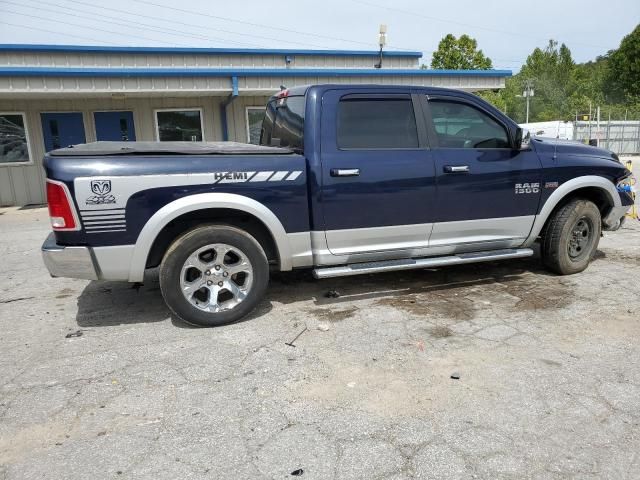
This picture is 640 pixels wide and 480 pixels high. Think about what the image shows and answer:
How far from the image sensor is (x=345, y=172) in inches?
172

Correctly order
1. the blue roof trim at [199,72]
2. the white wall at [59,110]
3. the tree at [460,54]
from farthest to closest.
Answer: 1. the tree at [460,54]
2. the white wall at [59,110]
3. the blue roof trim at [199,72]

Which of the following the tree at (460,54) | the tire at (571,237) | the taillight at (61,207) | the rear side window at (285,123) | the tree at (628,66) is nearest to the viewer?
the taillight at (61,207)

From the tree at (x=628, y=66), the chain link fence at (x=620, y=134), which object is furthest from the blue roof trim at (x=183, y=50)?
the tree at (x=628, y=66)

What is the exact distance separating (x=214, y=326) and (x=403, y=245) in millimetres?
1878

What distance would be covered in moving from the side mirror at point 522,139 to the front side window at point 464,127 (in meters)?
0.09

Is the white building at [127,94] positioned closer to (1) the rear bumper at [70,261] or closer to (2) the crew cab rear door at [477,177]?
(2) the crew cab rear door at [477,177]

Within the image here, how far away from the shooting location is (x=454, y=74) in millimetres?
14195

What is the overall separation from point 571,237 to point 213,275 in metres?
3.84

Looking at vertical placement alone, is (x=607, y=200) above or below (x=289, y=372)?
above

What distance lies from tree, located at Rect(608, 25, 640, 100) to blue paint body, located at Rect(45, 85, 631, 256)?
5593cm

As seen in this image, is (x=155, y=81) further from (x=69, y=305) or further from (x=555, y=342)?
(x=555, y=342)

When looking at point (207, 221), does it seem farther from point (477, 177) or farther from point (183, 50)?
point (183, 50)

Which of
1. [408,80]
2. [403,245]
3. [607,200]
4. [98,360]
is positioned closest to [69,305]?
[98,360]

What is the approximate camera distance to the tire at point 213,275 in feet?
13.4
